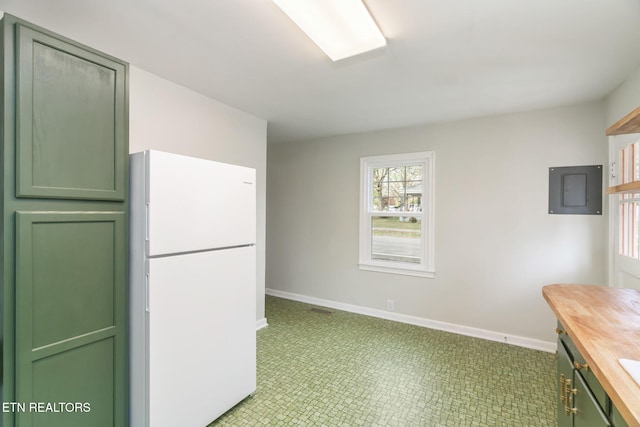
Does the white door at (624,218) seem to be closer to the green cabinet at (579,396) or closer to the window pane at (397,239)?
the green cabinet at (579,396)

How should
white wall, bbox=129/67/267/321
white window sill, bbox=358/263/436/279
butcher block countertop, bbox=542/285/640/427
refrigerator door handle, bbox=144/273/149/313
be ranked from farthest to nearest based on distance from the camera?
white window sill, bbox=358/263/436/279
white wall, bbox=129/67/267/321
refrigerator door handle, bbox=144/273/149/313
butcher block countertop, bbox=542/285/640/427

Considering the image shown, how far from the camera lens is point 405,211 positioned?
3850 millimetres

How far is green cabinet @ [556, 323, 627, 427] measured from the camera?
1009 millimetres

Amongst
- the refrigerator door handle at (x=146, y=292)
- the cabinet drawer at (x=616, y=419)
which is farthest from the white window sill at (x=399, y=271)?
the refrigerator door handle at (x=146, y=292)

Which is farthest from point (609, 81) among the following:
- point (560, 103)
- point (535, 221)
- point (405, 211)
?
point (405, 211)

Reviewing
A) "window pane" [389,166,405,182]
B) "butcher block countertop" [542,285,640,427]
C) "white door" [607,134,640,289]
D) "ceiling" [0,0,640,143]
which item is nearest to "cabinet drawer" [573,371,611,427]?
"butcher block countertop" [542,285,640,427]

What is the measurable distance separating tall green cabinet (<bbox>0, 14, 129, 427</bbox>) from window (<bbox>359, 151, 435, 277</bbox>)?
9.65ft

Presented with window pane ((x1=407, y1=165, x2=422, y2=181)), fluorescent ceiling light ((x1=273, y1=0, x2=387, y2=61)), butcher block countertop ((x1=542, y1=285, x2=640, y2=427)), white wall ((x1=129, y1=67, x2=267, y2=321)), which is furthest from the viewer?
window pane ((x1=407, y1=165, x2=422, y2=181))

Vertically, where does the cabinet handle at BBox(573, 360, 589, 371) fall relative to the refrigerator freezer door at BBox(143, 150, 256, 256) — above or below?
below

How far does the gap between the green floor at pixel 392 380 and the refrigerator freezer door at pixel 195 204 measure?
1.19 meters

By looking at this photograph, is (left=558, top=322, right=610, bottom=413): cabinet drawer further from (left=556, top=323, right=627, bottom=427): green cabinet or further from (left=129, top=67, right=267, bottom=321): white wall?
(left=129, top=67, right=267, bottom=321): white wall

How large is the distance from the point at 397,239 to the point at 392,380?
1817 mm

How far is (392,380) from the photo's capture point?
247cm

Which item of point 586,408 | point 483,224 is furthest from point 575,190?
point 586,408
